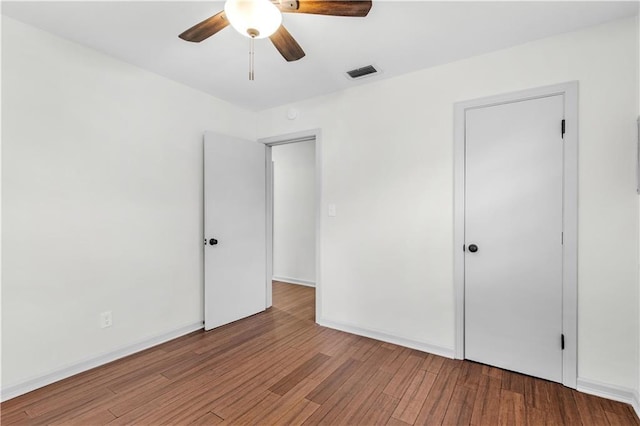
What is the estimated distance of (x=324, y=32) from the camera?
2111mm

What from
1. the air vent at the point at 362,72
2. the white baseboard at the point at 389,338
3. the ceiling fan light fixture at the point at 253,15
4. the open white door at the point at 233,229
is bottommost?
the white baseboard at the point at 389,338

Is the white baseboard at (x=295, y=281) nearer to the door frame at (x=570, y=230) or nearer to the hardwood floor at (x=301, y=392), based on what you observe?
the hardwood floor at (x=301, y=392)

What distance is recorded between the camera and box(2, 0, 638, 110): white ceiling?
188 cm

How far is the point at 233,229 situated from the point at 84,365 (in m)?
1.67

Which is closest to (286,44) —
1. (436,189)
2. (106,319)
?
(436,189)

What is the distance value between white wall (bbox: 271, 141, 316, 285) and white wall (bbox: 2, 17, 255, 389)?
2.06m

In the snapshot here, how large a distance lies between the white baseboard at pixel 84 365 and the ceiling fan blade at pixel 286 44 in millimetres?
2648

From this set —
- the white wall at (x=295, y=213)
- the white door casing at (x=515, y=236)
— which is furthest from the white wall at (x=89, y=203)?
the white door casing at (x=515, y=236)

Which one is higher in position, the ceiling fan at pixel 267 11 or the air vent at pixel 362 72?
Answer: the air vent at pixel 362 72

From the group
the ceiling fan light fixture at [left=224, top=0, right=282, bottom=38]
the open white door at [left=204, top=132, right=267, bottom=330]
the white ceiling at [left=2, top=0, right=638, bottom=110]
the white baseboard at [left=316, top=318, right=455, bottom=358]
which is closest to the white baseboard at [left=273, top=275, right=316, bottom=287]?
the open white door at [left=204, top=132, right=267, bottom=330]

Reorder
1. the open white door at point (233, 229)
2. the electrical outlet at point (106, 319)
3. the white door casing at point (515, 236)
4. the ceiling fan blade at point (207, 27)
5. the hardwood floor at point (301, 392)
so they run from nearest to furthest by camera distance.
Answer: the ceiling fan blade at point (207, 27) < the hardwood floor at point (301, 392) < the white door casing at point (515, 236) < the electrical outlet at point (106, 319) < the open white door at point (233, 229)

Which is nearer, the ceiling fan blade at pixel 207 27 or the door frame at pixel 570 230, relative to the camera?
the ceiling fan blade at pixel 207 27

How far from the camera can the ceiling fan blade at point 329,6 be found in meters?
1.49

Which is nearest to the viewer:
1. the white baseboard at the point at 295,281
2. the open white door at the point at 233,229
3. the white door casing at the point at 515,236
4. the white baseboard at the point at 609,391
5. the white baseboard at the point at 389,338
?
the white baseboard at the point at 609,391
